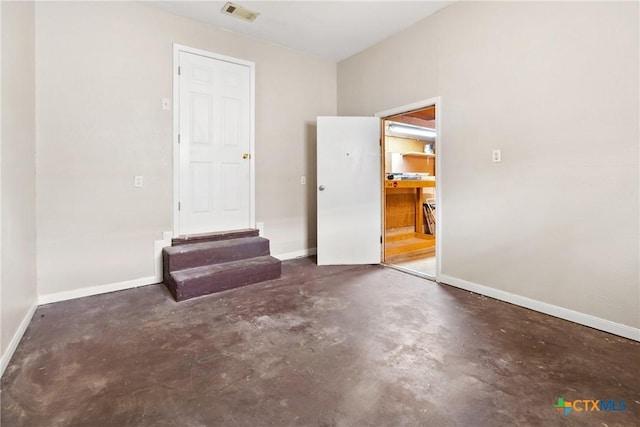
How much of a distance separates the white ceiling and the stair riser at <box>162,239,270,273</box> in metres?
2.46

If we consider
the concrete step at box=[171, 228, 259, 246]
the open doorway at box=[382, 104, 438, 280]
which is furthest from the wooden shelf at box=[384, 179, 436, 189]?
the concrete step at box=[171, 228, 259, 246]

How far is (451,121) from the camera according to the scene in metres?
3.00

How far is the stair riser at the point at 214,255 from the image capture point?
9.70ft

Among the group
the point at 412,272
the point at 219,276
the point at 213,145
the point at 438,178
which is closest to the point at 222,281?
the point at 219,276

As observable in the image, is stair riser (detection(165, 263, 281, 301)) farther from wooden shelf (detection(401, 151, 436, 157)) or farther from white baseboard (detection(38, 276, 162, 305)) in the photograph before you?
wooden shelf (detection(401, 151, 436, 157))

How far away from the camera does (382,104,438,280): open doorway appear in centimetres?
511

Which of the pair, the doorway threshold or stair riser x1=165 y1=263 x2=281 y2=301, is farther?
the doorway threshold

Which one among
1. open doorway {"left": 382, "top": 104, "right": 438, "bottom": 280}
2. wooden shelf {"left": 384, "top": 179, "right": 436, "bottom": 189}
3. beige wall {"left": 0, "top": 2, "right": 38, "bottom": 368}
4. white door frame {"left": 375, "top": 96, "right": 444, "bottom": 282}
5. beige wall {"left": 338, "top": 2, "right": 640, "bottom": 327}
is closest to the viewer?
beige wall {"left": 0, "top": 2, "right": 38, "bottom": 368}

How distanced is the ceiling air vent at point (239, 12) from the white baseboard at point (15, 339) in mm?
3181

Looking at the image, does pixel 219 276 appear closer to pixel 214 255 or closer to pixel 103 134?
pixel 214 255

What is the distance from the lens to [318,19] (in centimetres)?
325

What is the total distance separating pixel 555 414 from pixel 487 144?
212 centimetres

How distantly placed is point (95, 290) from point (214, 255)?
1102mm

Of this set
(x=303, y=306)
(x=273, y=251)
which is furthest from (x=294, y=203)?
(x=303, y=306)
